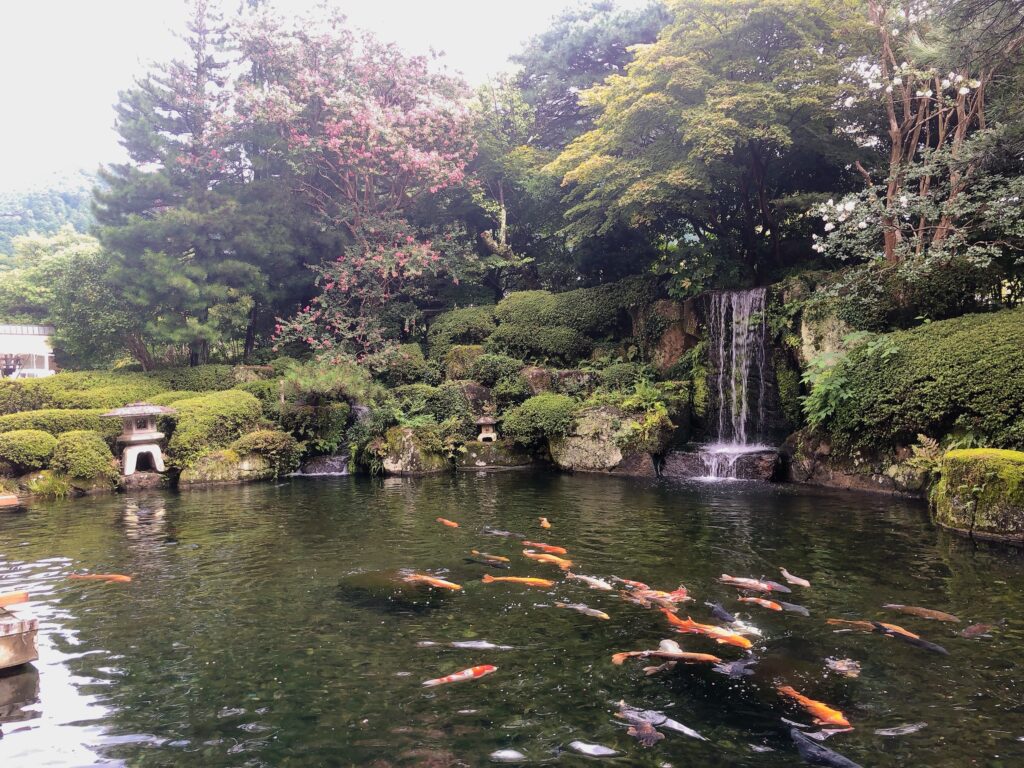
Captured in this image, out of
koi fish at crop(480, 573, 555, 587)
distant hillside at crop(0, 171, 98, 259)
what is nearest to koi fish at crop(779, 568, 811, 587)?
koi fish at crop(480, 573, 555, 587)

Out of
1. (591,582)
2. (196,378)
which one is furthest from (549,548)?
(196,378)

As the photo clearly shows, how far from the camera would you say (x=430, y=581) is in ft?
21.8

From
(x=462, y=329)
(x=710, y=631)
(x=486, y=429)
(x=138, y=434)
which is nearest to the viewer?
(x=710, y=631)

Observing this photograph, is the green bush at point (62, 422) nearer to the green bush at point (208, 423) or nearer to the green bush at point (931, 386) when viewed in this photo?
the green bush at point (208, 423)

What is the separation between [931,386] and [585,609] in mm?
8180

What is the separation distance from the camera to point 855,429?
1199 centimetres

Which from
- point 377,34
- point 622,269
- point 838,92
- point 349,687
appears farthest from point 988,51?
point 377,34

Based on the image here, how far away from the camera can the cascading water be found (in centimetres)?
1529

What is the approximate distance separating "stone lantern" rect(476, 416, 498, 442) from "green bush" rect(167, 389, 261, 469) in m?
5.79

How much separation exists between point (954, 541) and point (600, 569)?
472 centimetres

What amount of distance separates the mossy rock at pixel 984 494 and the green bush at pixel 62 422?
1646cm

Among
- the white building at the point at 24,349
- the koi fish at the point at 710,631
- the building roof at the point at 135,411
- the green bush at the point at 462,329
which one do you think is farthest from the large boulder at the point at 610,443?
the white building at the point at 24,349

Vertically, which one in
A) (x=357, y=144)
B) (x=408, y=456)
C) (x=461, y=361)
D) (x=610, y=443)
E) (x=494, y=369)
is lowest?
(x=408, y=456)

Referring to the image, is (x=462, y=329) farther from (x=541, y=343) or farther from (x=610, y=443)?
(x=610, y=443)
